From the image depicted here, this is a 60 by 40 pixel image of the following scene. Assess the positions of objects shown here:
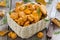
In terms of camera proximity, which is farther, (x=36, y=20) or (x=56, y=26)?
(x=56, y=26)

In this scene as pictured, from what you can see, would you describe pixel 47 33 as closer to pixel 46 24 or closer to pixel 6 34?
pixel 46 24

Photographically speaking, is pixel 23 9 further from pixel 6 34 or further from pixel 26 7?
pixel 6 34

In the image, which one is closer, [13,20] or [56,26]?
[13,20]

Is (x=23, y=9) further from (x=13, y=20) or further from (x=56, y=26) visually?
(x=56, y=26)

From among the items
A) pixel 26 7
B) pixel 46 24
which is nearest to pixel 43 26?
pixel 46 24

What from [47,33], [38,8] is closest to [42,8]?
[38,8]

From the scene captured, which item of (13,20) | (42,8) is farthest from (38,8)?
(13,20)

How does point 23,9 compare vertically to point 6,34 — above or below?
above

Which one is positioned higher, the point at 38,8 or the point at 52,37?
the point at 38,8
